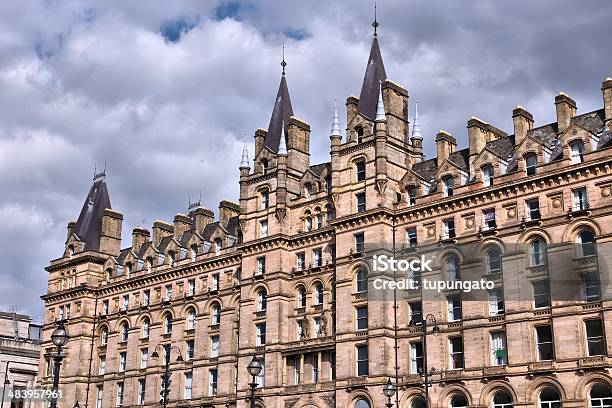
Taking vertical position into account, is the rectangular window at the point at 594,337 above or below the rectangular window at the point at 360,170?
below

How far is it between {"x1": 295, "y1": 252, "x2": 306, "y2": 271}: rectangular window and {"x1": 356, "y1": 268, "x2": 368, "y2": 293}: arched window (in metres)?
7.18

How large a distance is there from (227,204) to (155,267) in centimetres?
938

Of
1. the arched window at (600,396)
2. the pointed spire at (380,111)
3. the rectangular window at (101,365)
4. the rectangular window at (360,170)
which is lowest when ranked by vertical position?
the arched window at (600,396)

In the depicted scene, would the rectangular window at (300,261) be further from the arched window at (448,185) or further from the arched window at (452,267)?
the arched window at (448,185)

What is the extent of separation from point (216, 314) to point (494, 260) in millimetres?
28778

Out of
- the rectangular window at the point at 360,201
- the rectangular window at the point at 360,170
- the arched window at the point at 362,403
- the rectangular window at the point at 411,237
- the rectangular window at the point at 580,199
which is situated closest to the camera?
the rectangular window at the point at 580,199

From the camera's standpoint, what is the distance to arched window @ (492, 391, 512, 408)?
187ft

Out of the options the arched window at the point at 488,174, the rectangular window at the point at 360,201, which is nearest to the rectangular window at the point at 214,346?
the rectangular window at the point at 360,201

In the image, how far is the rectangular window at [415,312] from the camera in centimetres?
6344

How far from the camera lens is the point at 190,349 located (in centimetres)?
8088

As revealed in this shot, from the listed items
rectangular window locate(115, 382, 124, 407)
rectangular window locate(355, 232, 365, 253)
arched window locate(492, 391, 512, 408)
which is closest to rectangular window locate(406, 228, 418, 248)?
rectangular window locate(355, 232, 365, 253)

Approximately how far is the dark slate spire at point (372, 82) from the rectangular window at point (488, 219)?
13.8m

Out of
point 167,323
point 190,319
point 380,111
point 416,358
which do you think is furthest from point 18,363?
point 416,358

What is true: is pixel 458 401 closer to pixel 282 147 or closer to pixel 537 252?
pixel 537 252
